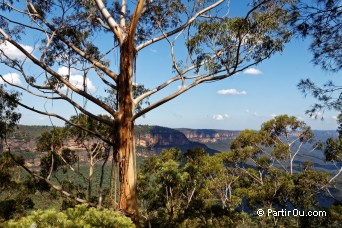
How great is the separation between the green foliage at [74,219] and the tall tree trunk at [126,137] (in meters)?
1.33

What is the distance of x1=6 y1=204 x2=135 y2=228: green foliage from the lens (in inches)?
90.8

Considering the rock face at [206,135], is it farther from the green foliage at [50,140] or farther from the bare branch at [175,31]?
the bare branch at [175,31]

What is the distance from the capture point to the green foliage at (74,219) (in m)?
2.31

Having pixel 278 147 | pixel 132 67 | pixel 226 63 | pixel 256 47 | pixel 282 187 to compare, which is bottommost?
pixel 282 187

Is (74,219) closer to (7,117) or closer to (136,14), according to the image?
(136,14)

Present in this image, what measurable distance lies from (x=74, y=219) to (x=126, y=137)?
65.2 inches

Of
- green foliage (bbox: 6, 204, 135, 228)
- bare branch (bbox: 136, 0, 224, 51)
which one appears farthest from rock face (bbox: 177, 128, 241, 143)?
green foliage (bbox: 6, 204, 135, 228)

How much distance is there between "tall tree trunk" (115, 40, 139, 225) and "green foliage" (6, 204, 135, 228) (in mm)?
1332

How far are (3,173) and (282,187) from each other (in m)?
12.1

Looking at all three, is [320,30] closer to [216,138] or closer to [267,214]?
[267,214]

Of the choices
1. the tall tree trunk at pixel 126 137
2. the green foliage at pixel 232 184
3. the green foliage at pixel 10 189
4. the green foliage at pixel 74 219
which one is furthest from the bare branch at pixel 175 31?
the green foliage at pixel 10 189

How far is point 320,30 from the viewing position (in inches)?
182

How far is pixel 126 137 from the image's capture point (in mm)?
4141

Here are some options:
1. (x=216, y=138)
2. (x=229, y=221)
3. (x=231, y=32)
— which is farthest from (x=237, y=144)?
(x=216, y=138)
